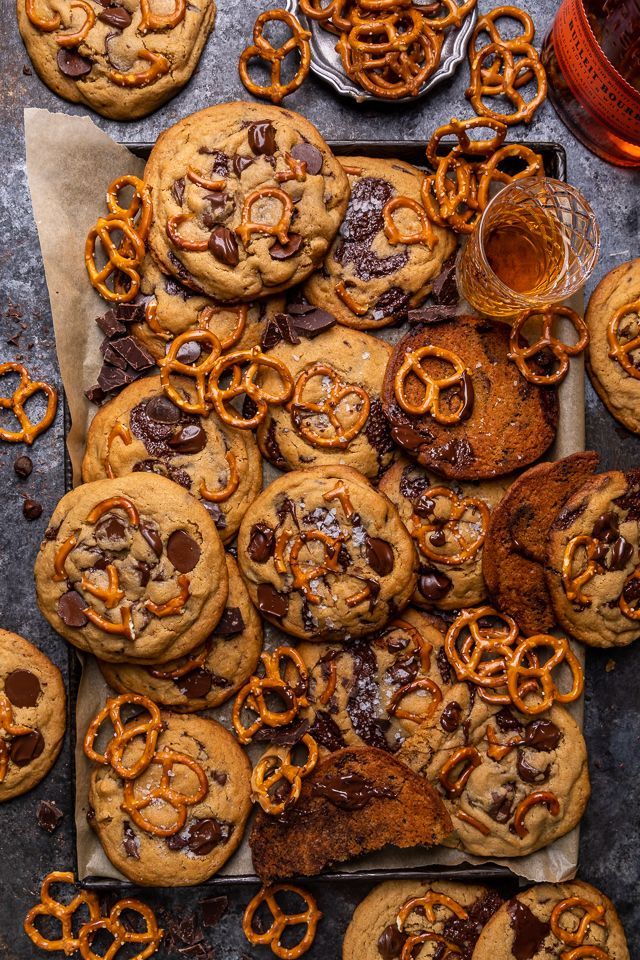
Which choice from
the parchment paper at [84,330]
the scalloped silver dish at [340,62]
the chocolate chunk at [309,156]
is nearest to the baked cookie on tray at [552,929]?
the parchment paper at [84,330]

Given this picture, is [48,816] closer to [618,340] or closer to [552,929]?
[552,929]

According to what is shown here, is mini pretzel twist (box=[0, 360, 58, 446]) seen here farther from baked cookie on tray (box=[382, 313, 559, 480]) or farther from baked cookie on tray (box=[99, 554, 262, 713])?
baked cookie on tray (box=[382, 313, 559, 480])

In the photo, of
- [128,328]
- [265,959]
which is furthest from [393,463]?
[265,959]

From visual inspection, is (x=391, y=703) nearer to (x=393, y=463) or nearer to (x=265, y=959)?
(x=393, y=463)

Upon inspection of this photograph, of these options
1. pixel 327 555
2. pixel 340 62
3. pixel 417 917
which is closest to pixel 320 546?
pixel 327 555

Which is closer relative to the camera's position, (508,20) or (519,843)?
(519,843)

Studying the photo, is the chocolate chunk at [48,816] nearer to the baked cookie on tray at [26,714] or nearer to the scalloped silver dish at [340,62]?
the baked cookie on tray at [26,714]
